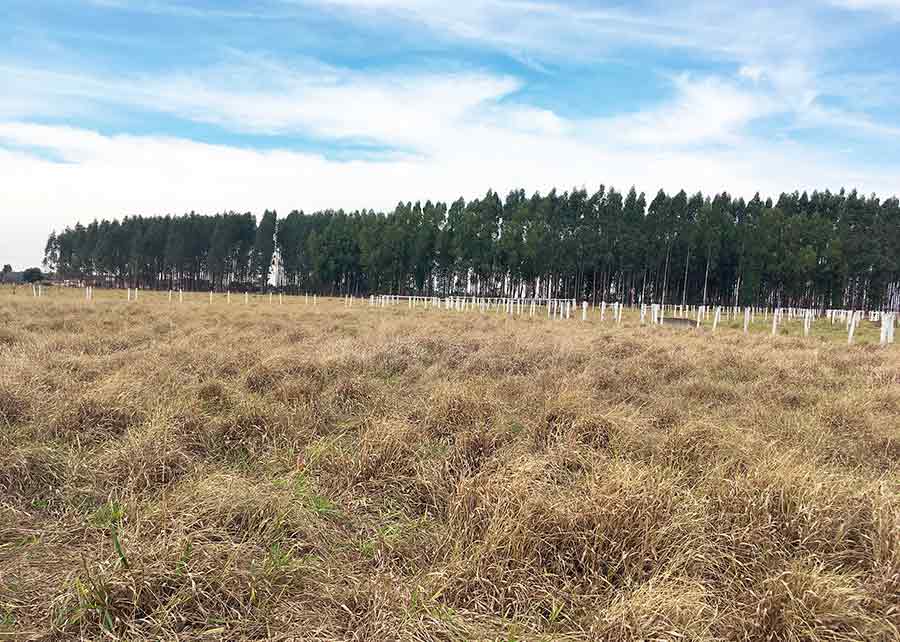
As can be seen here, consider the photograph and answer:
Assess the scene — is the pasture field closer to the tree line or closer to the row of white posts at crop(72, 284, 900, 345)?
the row of white posts at crop(72, 284, 900, 345)

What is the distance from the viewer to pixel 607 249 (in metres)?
60.4

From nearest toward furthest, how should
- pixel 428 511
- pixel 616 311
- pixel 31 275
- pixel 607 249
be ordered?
pixel 428 511 → pixel 616 311 → pixel 607 249 → pixel 31 275

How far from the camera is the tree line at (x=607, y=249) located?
195ft

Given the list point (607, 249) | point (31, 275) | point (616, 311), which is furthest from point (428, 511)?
point (31, 275)

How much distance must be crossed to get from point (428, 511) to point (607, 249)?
2377 inches

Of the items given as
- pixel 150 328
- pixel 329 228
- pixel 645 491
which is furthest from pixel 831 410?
pixel 329 228

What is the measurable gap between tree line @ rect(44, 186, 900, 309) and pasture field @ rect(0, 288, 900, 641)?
178ft

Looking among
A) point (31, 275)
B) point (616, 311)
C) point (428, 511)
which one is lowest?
point (428, 511)

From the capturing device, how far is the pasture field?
2.57 metres

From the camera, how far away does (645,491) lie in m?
3.42

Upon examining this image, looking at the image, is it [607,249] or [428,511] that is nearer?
[428,511]

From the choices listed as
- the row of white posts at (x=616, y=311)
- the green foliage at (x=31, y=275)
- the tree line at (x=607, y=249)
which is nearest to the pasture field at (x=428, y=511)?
the row of white posts at (x=616, y=311)

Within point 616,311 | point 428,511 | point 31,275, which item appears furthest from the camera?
point 31,275

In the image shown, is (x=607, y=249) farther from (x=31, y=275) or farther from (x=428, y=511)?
(x=31, y=275)
